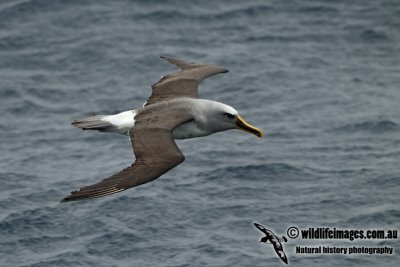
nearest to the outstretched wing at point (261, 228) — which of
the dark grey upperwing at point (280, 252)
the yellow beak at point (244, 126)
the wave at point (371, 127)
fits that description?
the dark grey upperwing at point (280, 252)

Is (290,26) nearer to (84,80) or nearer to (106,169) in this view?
(84,80)

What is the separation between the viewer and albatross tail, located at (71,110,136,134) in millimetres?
18688

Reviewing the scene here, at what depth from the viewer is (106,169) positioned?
23.5 metres

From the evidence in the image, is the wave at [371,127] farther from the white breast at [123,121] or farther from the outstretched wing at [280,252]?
the white breast at [123,121]

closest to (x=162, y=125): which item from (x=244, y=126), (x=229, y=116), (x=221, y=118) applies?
(x=221, y=118)

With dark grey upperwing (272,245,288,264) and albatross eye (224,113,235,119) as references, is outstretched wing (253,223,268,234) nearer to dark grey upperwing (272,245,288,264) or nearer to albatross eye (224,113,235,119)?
dark grey upperwing (272,245,288,264)

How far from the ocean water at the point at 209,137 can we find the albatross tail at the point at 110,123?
108 inches

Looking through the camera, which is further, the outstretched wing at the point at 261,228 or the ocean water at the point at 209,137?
the outstretched wing at the point at 261,228

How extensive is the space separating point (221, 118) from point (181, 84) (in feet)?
6.81

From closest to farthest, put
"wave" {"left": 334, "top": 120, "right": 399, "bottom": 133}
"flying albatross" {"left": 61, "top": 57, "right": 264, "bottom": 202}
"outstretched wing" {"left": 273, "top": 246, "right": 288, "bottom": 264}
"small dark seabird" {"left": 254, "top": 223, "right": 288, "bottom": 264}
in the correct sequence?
"flying albatross" {"left": 61, "top": 57, "right": 264, "bottom": 202}
"outstretched wing" {"left": 273, "top": 246, "right": 288, "bottom": 264}
"small dark seabird" {"left": 254, "top": 223, "right": 288, "bottom": 264}
"wave" {"left": 334, "top": 120, "right": 399, "bottom": 133}

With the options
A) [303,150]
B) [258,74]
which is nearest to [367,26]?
Answer: [258,74]

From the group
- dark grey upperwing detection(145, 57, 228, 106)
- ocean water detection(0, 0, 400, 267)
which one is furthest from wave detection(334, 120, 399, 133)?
dark grey upperwing detection(145, 57, 228, 106)

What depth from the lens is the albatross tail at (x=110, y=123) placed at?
1869 cm

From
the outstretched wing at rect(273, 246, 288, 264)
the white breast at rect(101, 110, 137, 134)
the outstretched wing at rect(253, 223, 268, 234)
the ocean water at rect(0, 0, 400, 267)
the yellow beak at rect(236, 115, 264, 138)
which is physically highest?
the white breast at rect(101, 110, 137, 134)
